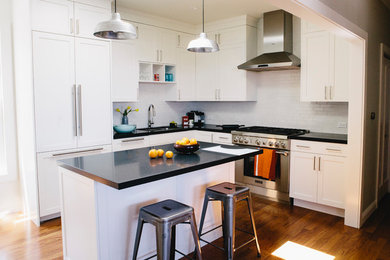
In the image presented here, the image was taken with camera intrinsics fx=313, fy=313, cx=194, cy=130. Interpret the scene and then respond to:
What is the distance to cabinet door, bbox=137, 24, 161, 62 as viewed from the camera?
484 centimetres

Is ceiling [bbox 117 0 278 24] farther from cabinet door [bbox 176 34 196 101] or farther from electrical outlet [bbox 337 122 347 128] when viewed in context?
electrical outlet [bbox 337 122 347 128]

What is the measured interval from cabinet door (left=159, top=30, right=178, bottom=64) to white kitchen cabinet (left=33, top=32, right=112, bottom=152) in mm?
1256

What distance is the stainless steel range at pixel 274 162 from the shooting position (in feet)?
14.0

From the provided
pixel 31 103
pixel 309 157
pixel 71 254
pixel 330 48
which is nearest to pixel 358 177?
pixel 309 157

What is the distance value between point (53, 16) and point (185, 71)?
246 centimetres

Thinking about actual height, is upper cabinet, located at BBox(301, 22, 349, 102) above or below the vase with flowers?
above

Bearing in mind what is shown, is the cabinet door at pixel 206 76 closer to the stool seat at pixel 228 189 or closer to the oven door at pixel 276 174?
the oven door at pixel 276 174

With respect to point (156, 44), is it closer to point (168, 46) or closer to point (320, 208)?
point (168, 46)

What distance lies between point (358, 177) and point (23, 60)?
161 inches

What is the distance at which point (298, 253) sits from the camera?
9.82ft

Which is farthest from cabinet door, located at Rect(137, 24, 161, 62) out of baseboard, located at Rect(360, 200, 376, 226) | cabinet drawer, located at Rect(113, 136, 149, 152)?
baseboard, located at Rect(360, 200, 376, 226)

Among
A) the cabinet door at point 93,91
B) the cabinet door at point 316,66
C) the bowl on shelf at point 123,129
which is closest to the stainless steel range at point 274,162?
the cabinet door at point 316,66

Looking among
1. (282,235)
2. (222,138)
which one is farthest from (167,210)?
(222,138)

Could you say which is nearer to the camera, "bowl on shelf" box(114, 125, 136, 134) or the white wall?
the white wall
